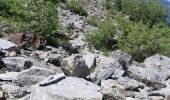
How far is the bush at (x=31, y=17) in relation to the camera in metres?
17.7

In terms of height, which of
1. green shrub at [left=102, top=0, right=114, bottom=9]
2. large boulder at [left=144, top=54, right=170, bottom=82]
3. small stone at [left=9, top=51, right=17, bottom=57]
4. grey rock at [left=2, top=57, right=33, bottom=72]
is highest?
grey rock at [left=2, top=57, right=33, bottom=72]

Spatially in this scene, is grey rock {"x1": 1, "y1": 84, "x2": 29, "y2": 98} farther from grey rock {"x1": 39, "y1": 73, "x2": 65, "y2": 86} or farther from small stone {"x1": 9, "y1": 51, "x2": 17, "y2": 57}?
small stone {"x1": 9, "y1": 51, "x2": 17, "y2": 57}

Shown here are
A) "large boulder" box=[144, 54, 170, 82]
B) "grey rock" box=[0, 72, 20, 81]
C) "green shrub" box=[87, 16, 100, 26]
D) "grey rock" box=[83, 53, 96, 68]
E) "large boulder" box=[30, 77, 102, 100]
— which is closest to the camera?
"large boulder" box=[30, 77, 102, 100]

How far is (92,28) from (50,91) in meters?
17.1

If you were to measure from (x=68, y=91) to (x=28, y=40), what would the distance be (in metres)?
6.41

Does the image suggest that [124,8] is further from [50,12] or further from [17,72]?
[17,72]

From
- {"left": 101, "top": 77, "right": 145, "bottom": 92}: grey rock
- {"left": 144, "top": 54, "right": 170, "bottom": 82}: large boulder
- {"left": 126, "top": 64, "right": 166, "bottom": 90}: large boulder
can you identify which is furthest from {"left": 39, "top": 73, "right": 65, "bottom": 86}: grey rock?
{"left": 144, "top": 54, "right": 170, "bottom": 82}: large boulder

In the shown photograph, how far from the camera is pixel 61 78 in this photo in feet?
34.1

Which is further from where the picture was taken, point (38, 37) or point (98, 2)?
point (98, 2)

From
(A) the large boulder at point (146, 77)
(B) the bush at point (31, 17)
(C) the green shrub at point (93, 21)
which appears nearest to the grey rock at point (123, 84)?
(A) the large boulder at point (146, 77)

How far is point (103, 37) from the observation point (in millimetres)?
23609

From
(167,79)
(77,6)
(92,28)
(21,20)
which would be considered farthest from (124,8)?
(167,79)

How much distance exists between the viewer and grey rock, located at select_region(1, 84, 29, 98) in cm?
995

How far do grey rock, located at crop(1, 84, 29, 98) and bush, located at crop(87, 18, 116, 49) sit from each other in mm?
12270
